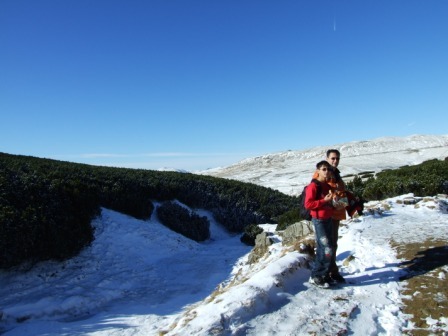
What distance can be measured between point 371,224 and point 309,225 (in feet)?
7.81

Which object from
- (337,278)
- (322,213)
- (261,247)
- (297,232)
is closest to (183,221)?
(261,247)

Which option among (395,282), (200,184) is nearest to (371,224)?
(395,282)

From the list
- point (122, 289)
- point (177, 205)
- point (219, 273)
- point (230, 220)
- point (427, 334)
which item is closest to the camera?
point (427, 334)

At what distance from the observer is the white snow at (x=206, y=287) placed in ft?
16.3

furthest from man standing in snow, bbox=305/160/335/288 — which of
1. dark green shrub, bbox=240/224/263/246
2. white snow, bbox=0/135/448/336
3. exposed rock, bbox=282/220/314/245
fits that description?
dark green shrub, bbox=240/224/263/246

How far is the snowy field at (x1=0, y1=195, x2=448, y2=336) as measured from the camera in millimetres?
4973

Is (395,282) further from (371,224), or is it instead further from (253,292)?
(371,224)

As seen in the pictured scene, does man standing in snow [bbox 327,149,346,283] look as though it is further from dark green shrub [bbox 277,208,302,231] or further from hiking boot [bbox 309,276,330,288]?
dark green shrub [bbox 277,208,302,231]

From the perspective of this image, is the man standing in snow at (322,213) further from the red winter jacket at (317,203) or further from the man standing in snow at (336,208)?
the man standing in snow at (336,208)

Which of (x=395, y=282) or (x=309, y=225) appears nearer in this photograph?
(x=395, y=282)

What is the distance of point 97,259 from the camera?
13070mm

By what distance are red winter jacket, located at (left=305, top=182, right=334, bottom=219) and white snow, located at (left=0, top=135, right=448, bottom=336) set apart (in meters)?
1.30

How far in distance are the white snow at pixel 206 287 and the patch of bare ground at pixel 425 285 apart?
0.31ft

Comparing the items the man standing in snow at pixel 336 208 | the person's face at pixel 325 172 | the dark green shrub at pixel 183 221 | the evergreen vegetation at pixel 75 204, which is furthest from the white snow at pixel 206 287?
the person's face at pixel 325 172
